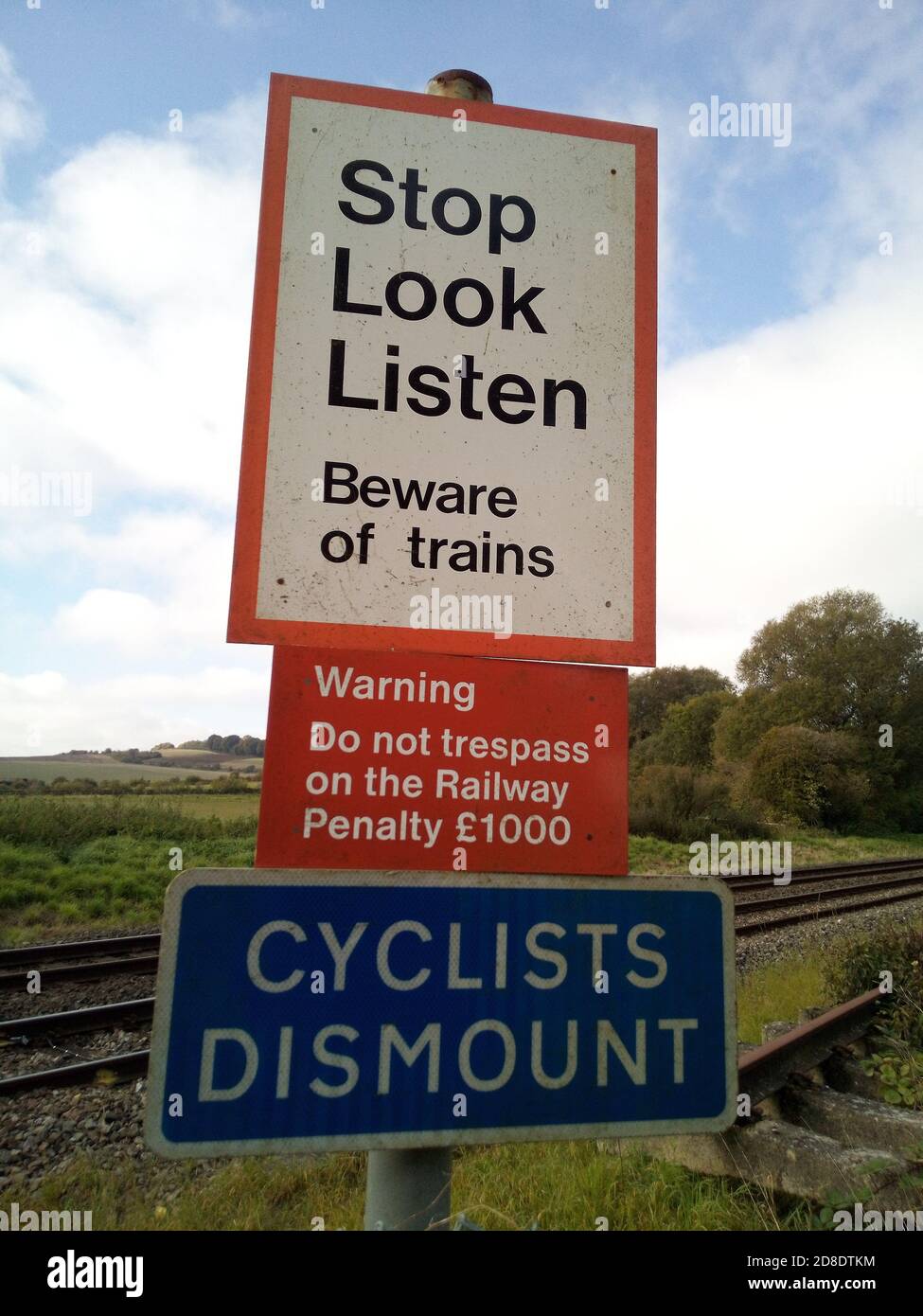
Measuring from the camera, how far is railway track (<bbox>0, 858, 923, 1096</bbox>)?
5.01 metres

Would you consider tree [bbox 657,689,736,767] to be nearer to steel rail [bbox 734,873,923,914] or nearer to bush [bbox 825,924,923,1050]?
steel rail [bbox 734,873,923,914]

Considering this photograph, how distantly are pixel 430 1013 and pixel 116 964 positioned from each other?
757 centimetres

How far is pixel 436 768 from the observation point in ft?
4.19

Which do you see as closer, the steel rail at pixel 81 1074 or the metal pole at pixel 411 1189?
the metal pole at pixel 411 1189

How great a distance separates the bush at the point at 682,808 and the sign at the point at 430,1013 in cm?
2290

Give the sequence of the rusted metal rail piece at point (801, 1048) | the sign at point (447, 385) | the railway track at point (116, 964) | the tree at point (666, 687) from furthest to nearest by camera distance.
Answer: the tree at point (666, 687) < the railway track at point (116, 964) < the rusted metal rail piece at point (801, 1048) < the sign at point (447, 385)

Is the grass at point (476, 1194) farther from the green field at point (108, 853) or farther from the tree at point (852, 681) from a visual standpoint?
the tree at point (852, 681)

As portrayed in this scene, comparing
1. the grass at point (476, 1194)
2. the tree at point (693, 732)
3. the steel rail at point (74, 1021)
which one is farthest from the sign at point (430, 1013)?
the tree at point (693, 732)

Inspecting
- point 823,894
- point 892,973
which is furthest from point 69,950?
point 823,894

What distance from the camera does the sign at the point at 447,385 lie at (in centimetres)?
136

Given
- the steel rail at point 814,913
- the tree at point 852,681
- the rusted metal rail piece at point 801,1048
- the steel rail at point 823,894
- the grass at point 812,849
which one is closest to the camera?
the rusted metal rail piece at point 801,1048

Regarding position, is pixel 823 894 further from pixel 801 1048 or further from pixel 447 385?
pixel 447 385
